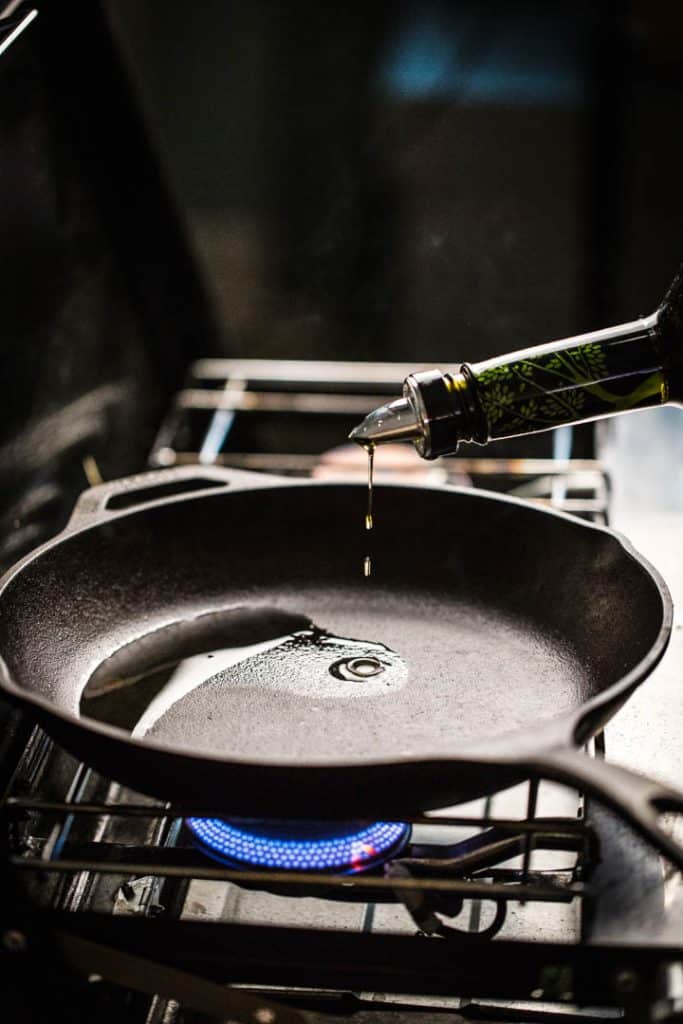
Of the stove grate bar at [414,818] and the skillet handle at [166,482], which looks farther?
the skillet handle at [166,482]

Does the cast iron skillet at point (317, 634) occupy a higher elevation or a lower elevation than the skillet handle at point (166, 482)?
lower

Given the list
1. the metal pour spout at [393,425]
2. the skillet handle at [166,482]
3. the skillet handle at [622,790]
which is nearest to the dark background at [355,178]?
the skillet handle at [166,482]

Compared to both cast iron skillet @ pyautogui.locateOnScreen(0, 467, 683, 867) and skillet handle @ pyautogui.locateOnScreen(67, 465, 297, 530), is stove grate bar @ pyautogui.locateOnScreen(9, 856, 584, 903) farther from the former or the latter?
skillet handle @ pyautogui.locateOnScreen(67, 465, 297, 530)

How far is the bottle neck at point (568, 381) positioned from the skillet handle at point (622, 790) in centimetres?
25

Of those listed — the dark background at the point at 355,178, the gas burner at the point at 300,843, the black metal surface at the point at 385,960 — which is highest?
the dark background at the point at 355,178

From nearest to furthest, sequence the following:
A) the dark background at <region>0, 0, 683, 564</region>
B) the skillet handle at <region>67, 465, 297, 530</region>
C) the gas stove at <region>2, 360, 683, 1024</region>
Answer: the gas stove at <region>2, 360, 683, 1024</region> < the skillet handle at <region>67, 465, 297, 530</region> < the dark background at <region>0, 0, 683, 564</region>

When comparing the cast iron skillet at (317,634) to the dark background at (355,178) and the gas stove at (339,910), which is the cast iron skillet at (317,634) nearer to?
the gas stove at (339,910)

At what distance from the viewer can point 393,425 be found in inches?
30.4

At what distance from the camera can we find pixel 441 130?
1.40 meters

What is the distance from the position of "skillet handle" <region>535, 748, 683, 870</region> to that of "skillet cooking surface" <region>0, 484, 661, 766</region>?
20cm

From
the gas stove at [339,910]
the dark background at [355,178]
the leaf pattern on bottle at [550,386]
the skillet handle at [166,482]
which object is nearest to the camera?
the gas stove at [339,910]

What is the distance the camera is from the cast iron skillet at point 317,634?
0.65m

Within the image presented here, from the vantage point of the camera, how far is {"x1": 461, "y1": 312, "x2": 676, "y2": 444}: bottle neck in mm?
759

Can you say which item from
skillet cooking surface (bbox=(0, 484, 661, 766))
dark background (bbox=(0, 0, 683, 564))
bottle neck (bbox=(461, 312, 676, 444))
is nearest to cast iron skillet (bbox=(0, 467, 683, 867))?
skillet cooking surface (bbox=(0, 484, 661, 766))
